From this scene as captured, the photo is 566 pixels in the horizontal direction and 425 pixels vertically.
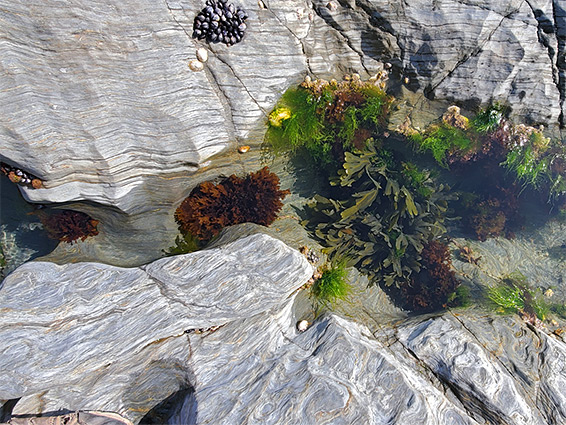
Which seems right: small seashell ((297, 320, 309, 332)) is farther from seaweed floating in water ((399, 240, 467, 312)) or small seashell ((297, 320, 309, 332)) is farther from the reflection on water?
the reflection on water

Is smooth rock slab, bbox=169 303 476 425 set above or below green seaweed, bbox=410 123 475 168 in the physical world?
below

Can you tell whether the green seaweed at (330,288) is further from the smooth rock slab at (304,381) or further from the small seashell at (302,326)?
the smooth rock slab at (304,381)

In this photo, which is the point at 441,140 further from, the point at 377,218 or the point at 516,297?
the point at 516,297

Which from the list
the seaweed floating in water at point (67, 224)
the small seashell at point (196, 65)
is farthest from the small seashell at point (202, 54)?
the seaweed floating in water at point (67, 224)

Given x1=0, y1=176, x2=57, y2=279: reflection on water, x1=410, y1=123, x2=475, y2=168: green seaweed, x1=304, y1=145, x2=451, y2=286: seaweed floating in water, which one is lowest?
x1=0, y1=176, x2=57, y2=279: reflection on water

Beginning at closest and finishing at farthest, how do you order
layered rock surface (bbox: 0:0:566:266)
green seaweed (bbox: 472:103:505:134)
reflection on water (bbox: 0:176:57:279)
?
layered rock surface (bbox: 0:0:566:266)
reflection on water (bbox: 0:176:57:279)
green seaweed (bbox: 472:103:505:134)

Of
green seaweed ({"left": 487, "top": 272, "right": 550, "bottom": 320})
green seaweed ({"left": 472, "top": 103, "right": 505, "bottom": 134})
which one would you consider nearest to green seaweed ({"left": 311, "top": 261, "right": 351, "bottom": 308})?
green seaweed ({"left": 487, "top": 272, "right": 550, "bottom": 320})

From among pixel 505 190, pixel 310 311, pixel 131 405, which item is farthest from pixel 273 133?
pixel 505 190
